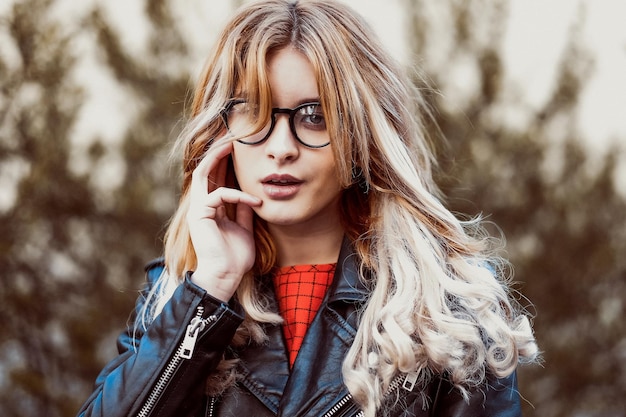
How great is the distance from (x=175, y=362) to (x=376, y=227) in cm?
70

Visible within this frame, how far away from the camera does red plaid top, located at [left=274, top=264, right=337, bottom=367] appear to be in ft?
7.93

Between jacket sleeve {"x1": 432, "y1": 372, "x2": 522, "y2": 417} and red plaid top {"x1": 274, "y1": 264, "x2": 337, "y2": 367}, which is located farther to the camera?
red plaid top {"x1": 274, "y1": 264, "x2": 337, "y2": 367}

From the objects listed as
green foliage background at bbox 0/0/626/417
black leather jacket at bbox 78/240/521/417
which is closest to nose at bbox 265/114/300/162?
black leather jacket at bbox 78/240/521/417

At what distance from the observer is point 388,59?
2.42m

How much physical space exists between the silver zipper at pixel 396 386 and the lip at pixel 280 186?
57 centimetres

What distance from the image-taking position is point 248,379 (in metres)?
2.29

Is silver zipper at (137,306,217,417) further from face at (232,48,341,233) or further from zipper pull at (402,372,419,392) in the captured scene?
zipper pull at (402,372,419,392)

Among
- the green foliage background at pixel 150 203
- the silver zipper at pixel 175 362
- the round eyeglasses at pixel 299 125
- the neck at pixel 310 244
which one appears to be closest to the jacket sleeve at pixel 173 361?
the silver zipper at pixel 175 362

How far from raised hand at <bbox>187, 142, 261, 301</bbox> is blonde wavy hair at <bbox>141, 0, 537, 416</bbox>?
0.26 feet

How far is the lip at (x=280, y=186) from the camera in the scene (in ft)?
7.32

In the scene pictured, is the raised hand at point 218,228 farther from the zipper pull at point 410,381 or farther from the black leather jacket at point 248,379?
the zipper pull at point 410,381

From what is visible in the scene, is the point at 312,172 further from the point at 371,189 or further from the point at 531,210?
the point at 531,210

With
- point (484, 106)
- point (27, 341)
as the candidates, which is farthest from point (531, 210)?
point (27, 341)

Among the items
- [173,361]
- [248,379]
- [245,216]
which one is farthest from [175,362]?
[245,216]
